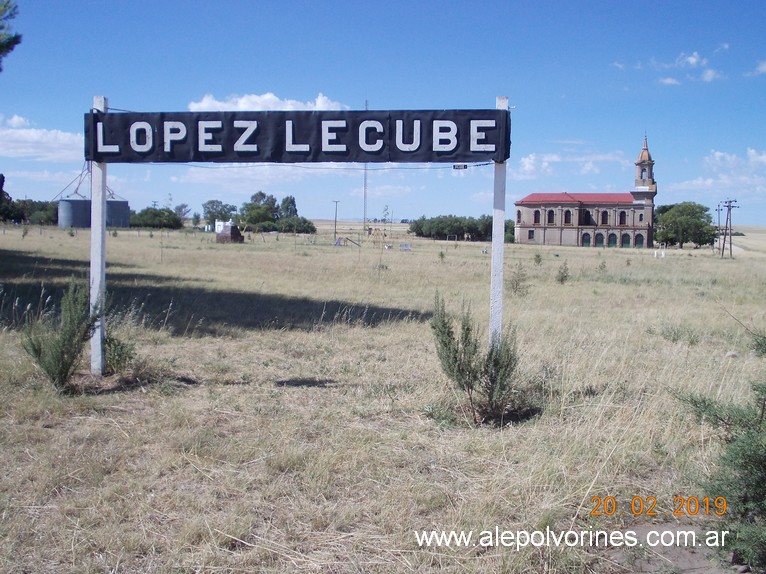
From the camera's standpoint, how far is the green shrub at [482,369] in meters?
5.85

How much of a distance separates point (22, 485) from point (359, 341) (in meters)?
5.93

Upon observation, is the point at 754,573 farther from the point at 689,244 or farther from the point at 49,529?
the point at 689,244

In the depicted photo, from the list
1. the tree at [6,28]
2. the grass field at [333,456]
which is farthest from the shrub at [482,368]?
the tree at [6,28]

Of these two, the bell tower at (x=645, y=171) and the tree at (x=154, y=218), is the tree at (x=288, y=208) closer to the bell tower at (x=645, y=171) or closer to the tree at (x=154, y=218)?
the tree at (x=154, y=218)

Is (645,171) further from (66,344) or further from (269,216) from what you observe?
(66,344)

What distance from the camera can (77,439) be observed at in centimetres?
514

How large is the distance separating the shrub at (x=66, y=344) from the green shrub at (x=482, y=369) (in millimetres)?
3506
